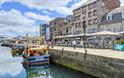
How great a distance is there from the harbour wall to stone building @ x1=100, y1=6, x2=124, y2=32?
20926 millimetres

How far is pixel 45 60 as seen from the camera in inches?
1375

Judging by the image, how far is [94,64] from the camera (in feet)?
74.7

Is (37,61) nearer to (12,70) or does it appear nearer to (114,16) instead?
(12,70)

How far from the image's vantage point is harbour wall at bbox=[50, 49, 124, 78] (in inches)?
734

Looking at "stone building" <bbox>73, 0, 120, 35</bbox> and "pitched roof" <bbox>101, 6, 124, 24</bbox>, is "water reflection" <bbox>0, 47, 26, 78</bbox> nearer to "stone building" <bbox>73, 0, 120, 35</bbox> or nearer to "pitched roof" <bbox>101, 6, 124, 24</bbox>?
"pitched roof" <bbox>101, 6, 124, 24</bbox>

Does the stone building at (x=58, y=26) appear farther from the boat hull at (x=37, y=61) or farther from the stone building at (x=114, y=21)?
the boat hull at (x=37, y=61)

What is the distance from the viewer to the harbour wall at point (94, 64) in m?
18.7

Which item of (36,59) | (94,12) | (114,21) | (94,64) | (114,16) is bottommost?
(36,59)

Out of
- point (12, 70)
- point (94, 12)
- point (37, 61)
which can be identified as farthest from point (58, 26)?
point (12, 70)

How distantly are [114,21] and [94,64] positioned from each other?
31.9 meters

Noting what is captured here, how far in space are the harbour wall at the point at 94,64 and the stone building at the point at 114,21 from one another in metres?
20.9

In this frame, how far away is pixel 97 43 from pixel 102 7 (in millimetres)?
21165

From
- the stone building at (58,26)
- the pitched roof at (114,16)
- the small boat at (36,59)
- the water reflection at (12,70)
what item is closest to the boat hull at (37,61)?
the small boat at (36,59)

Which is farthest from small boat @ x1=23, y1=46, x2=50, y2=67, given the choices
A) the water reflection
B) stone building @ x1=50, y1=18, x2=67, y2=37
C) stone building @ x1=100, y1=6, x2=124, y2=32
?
stone building @ x1=50, y1=18, x2=67, y2=37
